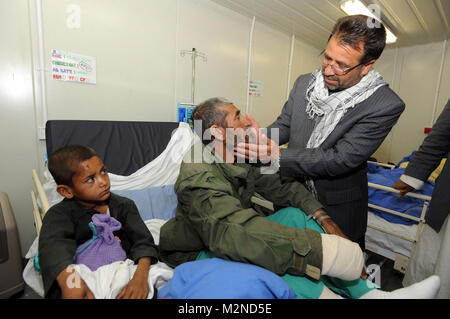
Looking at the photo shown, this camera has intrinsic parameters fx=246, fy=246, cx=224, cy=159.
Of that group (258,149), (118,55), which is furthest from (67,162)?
(118,55)

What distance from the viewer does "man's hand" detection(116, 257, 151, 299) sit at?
0.84 metres

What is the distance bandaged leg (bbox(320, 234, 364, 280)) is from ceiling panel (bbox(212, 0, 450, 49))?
10.7 feet

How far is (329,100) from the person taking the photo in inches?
52.4

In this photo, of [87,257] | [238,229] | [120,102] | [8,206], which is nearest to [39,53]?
[120,102]

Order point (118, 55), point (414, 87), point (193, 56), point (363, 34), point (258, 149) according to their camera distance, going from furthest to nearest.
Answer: point (414, 87), point (193, 56), point (118, 55), point (258, 149), point (363, 34)

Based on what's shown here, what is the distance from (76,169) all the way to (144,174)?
36.4 inches

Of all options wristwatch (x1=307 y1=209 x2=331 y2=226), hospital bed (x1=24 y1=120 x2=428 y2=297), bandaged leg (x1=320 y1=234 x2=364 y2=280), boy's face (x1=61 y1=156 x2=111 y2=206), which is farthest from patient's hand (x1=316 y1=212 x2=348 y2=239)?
boy's face (x1=61 y1=156 x2=111 y2=206)

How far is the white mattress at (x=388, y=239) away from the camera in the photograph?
2264 mm

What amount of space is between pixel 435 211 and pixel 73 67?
2.92 m

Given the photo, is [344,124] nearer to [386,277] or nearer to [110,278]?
[110,278]

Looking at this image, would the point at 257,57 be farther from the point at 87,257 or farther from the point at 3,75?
the point at 87,257

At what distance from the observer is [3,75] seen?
1.96m

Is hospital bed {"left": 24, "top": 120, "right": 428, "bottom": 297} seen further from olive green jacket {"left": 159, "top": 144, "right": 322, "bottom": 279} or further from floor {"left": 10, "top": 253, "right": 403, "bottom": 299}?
olive green jacket {"left": 159, "top": 144, "right": 322, "bottom": 279}

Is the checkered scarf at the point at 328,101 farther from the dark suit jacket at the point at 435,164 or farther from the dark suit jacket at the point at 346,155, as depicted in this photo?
the dark suit jacket at the point at 435,164
